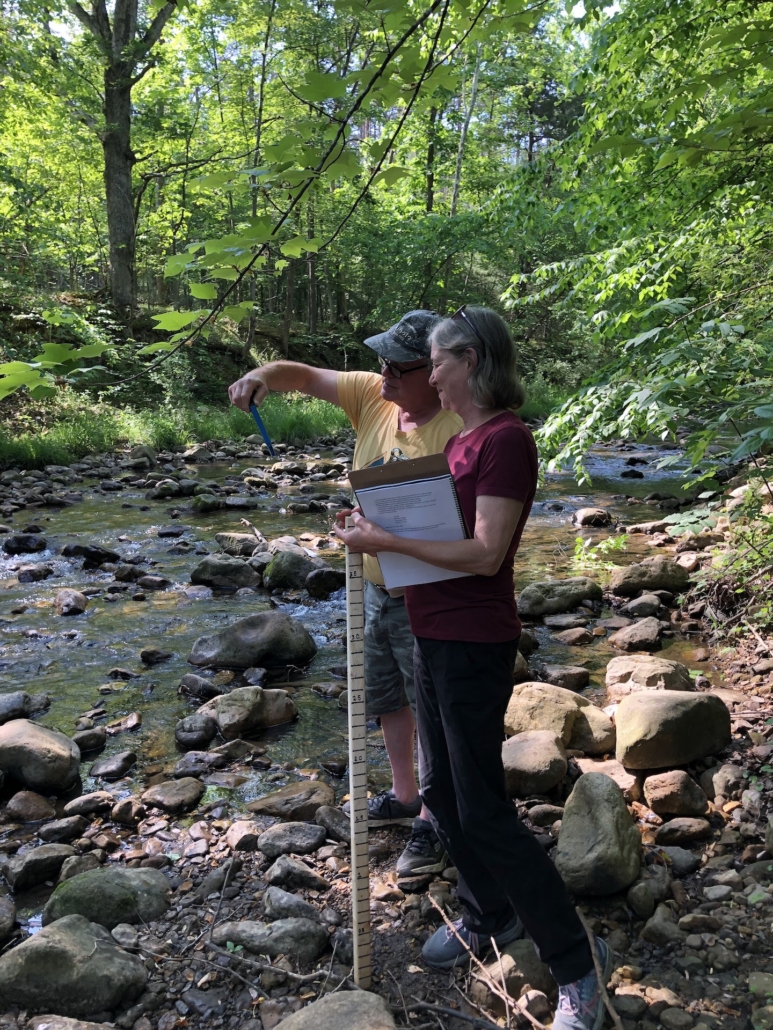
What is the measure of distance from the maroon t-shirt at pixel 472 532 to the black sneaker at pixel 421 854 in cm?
131

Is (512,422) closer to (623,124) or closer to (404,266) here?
(623,124)

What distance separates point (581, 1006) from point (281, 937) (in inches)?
40.8

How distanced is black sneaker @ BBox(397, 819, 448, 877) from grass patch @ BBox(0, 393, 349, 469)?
12.2m

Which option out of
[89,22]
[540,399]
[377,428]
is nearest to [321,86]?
[377,428]

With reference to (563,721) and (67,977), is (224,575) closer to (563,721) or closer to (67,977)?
(563,721)

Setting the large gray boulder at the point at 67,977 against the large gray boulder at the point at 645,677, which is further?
the large gray boulder at the point at 645,677

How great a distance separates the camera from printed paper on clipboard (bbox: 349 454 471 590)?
2.04 metres

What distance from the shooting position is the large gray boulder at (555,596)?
21.8 feet

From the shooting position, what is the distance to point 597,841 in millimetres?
2816

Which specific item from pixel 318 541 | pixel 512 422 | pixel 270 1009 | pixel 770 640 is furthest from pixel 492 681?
pixel 318 541

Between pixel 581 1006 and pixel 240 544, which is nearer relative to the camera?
pixel 581 1006

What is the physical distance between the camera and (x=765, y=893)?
2633 mm

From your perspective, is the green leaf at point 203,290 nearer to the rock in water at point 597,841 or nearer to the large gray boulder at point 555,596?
the rock in water at point 597,841

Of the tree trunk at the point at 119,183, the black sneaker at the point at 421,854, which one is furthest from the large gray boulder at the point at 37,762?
the tree trunk at the point at 119,183
